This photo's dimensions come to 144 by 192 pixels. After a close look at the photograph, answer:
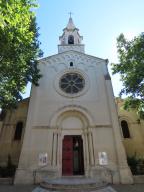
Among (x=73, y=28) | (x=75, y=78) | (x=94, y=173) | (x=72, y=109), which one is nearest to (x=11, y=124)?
(x=72, y=109)

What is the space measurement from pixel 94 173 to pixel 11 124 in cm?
884

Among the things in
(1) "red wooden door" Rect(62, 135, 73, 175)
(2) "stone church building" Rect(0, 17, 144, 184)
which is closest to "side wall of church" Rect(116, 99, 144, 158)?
(2) "stone church building" Rect(0, 17, 144, 184)

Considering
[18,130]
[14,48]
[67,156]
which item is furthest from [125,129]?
[14,48]

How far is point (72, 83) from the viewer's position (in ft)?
52.9

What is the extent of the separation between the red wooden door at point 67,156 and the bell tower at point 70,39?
13.1 metres

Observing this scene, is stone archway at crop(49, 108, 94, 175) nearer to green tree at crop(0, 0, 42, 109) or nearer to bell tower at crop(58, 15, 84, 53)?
green tree at crop(0, 0, 42, 109)

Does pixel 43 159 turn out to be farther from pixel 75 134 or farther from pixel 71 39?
pixel 71 39

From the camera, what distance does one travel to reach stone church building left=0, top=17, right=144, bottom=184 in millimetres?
12031

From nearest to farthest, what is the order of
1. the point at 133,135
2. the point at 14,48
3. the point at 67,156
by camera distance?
the point at 14,48 → the point at 67,156 → the point at 133,135

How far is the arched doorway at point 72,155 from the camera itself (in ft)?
41.8

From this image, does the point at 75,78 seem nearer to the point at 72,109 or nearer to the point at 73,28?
the point at 72,109

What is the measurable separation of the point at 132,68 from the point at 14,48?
27.2 feet

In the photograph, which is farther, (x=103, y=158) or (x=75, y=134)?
(x=75, y=134)

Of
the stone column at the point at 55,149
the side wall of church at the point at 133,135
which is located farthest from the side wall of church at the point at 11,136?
the side wall of church at the point at 133,135
